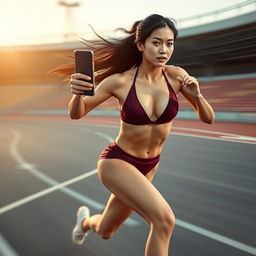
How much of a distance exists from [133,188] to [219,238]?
180 cm

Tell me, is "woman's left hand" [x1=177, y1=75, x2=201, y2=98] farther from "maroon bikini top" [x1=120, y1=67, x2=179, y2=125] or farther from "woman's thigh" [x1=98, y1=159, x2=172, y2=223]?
"woman's thigh" [x1=98, y1=159, x2=172, y2=223]

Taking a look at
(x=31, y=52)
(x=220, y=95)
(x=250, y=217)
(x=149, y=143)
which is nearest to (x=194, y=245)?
(x=250, y=217)

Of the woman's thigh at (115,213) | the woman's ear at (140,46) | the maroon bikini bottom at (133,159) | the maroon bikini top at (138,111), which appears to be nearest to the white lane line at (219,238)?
the woman's thigh at (115,213)

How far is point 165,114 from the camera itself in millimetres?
2680

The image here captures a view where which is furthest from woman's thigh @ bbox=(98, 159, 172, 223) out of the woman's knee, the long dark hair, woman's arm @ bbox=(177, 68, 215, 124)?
the long dark hair

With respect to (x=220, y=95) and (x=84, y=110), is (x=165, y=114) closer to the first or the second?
(x=84, y=110)

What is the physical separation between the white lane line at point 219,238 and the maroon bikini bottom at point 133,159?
149 cm

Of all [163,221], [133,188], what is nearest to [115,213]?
[133,188]

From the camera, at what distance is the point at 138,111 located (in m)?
2.62

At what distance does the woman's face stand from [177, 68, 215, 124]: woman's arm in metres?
0.27

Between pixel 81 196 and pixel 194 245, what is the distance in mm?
2553

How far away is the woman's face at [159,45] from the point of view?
8.46ft

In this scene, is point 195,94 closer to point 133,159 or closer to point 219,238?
point 133,159

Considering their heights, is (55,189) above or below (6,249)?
below
